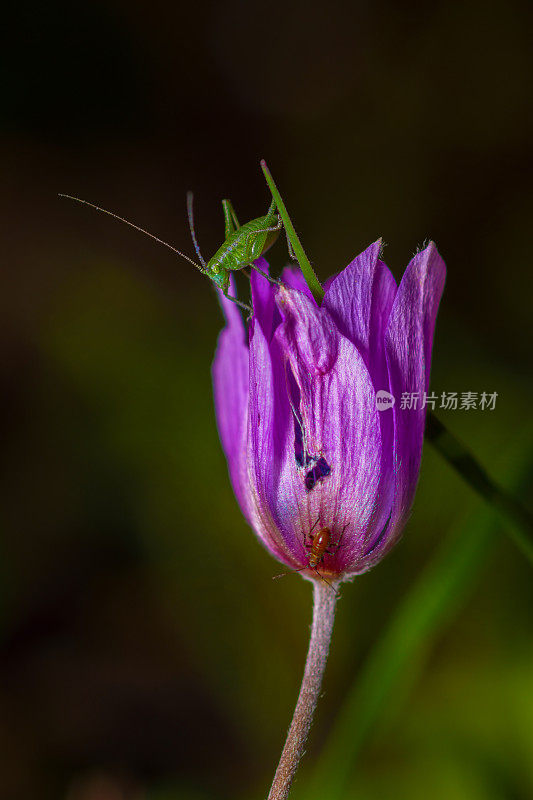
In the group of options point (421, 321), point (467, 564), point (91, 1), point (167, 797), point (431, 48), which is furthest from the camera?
point (91, 1)

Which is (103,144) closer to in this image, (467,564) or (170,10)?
(170,10)

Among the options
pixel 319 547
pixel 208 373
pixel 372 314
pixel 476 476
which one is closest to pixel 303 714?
pixel 319 547

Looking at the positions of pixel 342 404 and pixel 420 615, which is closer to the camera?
pixel 342 404

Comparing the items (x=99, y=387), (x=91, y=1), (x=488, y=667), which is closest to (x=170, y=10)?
(x=91, y=1)

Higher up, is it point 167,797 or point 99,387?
point 99,387

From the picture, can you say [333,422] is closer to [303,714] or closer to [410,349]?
[410,349]

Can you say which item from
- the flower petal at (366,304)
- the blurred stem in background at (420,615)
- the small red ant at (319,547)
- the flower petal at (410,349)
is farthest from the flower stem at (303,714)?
the blurred stem in background at (420,615)

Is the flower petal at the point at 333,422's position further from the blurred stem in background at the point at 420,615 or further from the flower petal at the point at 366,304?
the blurred stem in background at the point at 420,615
